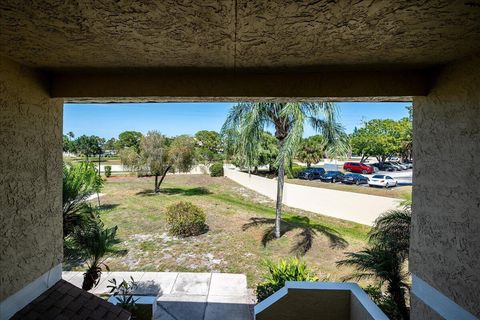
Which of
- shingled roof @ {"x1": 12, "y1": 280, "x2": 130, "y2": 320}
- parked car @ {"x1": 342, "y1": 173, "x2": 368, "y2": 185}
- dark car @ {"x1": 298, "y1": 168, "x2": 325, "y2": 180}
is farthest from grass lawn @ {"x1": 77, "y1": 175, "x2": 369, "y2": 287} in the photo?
parked car @ {"x1": 342, "y1": 173, "x2": 368, "y2": 185}

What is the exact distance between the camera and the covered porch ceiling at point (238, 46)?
189 cm

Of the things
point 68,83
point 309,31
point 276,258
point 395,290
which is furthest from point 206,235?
point 309,31

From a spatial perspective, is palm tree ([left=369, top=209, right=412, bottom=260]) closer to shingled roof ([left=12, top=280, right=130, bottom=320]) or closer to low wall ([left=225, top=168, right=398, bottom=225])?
shingled roof ([left=12, top=280, right=130, bottom=320])

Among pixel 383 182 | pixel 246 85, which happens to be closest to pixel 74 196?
pixel 246 85

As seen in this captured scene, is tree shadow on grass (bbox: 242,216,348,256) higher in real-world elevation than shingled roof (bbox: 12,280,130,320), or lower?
lower

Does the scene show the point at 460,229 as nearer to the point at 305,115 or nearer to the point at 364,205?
the point at 305,115

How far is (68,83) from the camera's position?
347 centimetres

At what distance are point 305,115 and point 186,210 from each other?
703 cm

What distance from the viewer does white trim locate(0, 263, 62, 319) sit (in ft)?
9.29

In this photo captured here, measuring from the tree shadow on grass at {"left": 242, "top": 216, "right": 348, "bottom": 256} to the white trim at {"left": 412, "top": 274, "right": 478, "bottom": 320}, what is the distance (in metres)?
7.54

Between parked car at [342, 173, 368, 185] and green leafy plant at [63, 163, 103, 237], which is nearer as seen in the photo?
green leafy plant at [63, 163, 103, 237]

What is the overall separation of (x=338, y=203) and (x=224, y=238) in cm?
763

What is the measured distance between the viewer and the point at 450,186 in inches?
116

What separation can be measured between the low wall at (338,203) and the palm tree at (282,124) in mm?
5445
